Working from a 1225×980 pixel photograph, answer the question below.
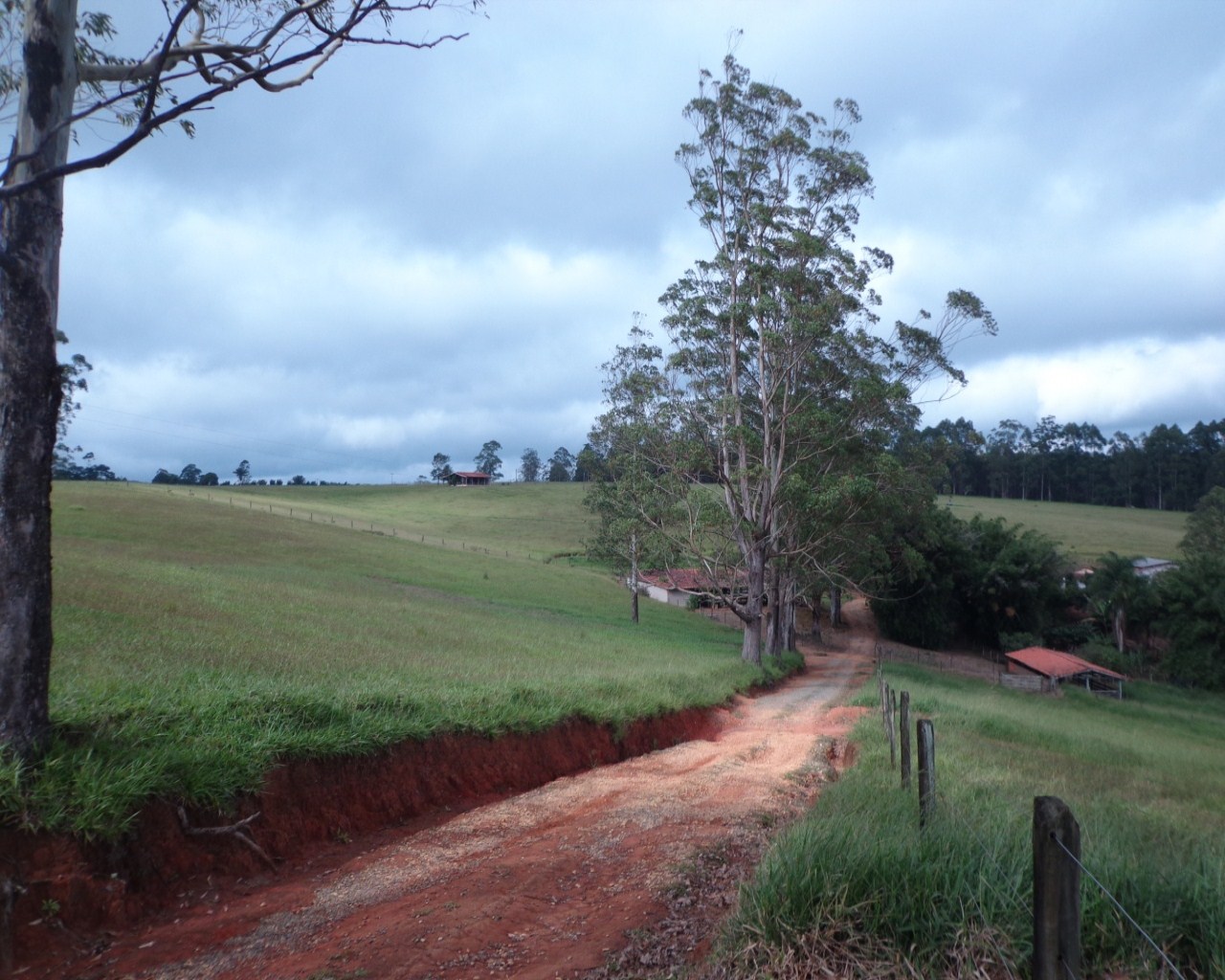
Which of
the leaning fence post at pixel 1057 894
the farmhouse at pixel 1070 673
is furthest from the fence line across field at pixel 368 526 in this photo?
the leaning fence post at pixel 1057 894

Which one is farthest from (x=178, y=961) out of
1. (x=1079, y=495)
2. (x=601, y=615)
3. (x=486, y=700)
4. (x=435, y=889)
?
(x=1079, y=495)

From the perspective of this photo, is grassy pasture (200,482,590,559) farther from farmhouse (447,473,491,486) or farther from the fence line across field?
farmhouse (447,473,491,486)

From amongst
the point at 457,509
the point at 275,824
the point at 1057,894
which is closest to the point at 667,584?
the point at 457,509

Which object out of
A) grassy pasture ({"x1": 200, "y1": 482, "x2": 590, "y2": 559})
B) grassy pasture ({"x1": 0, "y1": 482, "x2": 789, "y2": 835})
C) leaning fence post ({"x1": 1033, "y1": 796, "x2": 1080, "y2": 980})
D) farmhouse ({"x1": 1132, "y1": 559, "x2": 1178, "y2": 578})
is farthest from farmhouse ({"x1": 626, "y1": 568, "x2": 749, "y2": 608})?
leaning fence post ({"x1": 1033, "y1": 796, "x2": 1080, "y2": 980})

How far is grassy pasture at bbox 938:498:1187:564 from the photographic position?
81.1 meters

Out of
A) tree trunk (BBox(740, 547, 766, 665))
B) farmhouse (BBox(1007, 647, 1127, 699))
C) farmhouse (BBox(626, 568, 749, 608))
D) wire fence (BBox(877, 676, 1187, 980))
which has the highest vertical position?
wire fence (BBox(877, 676, 1187, 980))

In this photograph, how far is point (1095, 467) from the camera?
123 metres

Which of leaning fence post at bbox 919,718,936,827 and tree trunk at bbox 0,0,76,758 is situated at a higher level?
tree trunk at bbox 0,0,76,758

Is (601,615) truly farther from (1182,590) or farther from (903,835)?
(903,835)

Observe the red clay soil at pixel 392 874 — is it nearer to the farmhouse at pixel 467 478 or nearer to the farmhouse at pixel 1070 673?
the farmhouse at pixel 1070 673

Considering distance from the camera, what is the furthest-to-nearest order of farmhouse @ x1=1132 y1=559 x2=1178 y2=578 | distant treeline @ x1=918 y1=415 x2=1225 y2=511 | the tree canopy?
distant treeline @ x1=918 y1=415 x2=1225 y2=511
farmhouse @ x1=1132 y1=559 x2=1178 y2=578
the tree canopy

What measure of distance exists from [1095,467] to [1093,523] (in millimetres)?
29473

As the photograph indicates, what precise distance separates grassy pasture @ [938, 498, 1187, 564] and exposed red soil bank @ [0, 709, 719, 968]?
72261 millimetres

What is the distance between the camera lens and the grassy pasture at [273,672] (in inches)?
283
